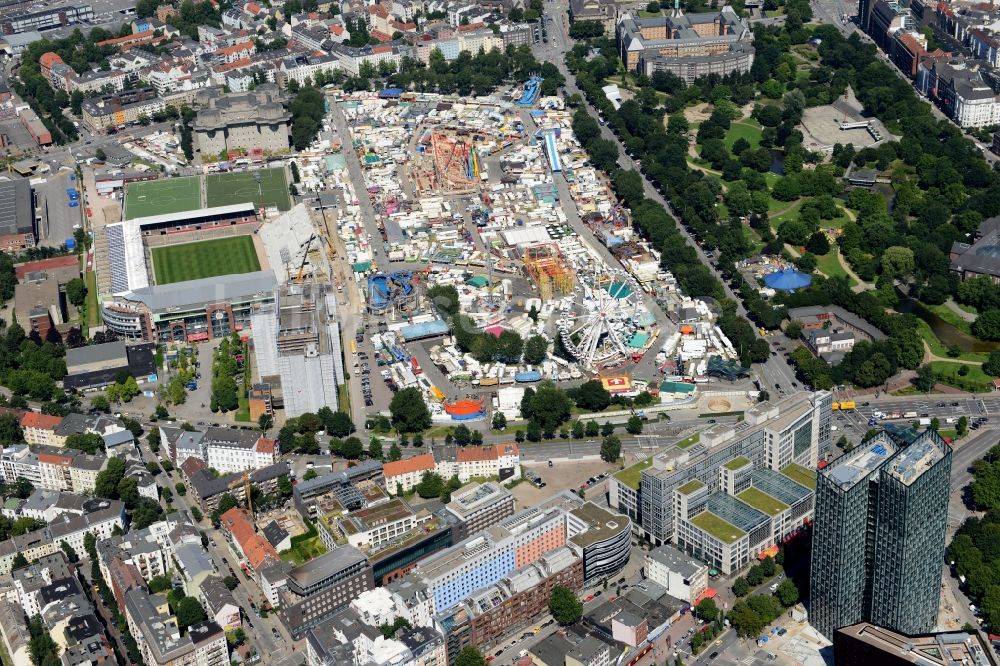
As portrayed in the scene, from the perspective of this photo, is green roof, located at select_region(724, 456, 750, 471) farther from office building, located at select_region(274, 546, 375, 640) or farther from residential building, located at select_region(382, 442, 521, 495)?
office building, located at select_region(274, 546, 375, 640)

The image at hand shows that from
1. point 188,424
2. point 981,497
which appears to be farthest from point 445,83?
point 981,497

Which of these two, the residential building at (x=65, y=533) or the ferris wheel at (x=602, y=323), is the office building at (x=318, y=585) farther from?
the ferris wheel at (x=602, y=323)

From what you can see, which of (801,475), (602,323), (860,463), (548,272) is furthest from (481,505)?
(548,272)

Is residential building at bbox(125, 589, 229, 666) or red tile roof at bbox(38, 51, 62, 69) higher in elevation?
red tile roof at bbox(38, 51, 62, 69)

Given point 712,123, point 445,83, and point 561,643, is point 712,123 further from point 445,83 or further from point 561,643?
point 561,643

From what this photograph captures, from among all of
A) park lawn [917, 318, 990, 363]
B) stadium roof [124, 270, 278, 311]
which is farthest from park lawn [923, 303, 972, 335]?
stadium roof [124, 270, 278, 311]

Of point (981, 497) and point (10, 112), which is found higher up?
point (10, 112)
